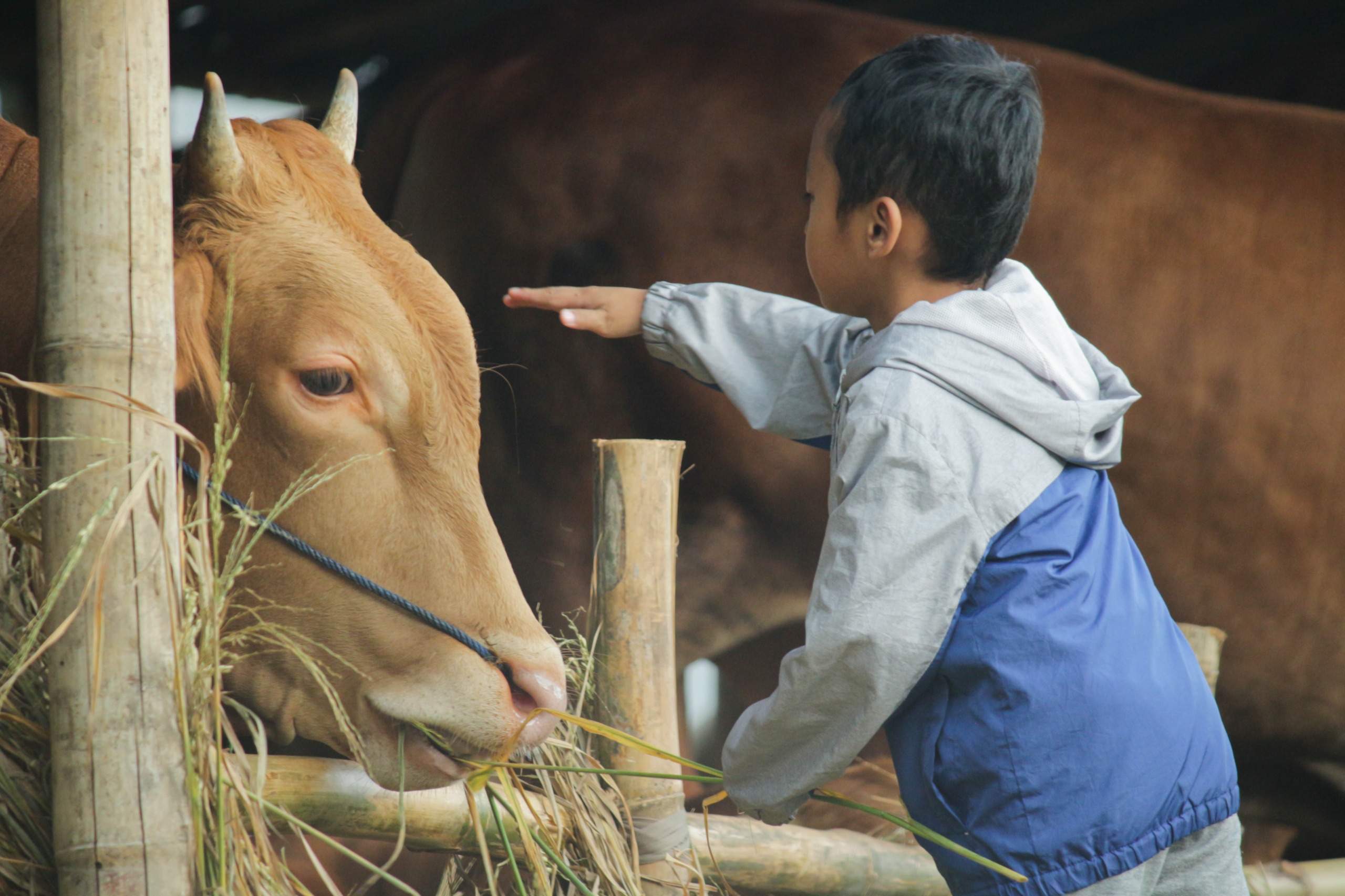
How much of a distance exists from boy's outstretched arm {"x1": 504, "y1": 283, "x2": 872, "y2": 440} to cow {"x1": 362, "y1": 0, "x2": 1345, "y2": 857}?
3.26ft

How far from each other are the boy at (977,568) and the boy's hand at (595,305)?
386 mm

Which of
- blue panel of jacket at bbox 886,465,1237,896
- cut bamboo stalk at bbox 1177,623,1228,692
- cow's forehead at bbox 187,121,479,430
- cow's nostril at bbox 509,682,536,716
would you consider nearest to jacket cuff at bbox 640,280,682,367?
cow's forehead at bbox 187,121,479,430

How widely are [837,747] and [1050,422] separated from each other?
414 millimetres

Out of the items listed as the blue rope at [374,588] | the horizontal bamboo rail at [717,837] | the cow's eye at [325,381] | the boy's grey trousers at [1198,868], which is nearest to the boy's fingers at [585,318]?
the cow's eye at [325,381]

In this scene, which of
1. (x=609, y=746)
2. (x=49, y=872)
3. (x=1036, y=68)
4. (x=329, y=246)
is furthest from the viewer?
(x=1036, y=68)

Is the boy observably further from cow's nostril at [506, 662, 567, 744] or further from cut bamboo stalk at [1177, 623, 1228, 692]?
cut bamboo stalk at [1177, 623, 1228, 692]

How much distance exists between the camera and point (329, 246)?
5.41ft

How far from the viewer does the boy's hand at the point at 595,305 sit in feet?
5.66

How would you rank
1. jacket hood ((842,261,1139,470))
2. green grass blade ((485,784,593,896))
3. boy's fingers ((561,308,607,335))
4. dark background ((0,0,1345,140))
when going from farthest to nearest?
dark background ((0,0,1345,140)), boy's fingers ((561,308,607,335)), green grass blade ((485,784,593,896)), jacket hood ((842,261,1139,470))

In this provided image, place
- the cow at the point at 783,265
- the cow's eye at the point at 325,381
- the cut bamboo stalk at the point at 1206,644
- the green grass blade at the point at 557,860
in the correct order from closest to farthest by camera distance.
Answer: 1. the green grass blade at the point at 557,860
2. the cow's eye at the point at 325,381
3. the cut bamboo stalk at the point at 1206,644
4. the cow at the point at 783,265

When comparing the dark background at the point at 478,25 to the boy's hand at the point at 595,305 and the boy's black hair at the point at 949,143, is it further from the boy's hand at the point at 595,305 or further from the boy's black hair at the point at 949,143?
the boy's black hair at the point at 949,143

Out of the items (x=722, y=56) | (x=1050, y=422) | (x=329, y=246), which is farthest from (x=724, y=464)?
(x=1050, y=422)

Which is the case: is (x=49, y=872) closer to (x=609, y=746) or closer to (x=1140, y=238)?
(x=609, y=746)

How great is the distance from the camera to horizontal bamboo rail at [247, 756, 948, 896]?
1.63 metres
